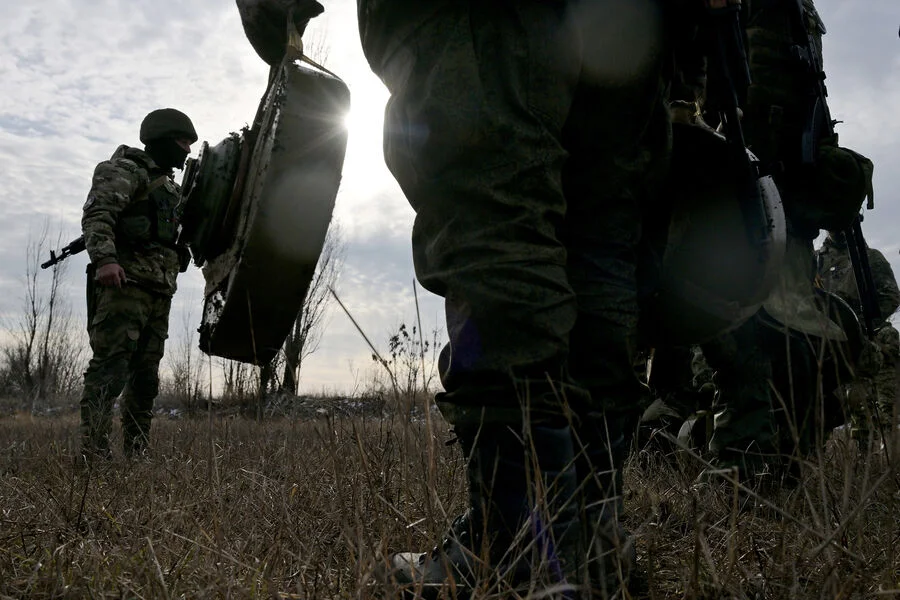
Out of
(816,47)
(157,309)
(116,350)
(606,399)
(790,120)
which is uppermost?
(816,47)

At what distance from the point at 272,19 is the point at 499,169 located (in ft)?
2.61

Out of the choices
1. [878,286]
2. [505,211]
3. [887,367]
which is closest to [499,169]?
[505,211]

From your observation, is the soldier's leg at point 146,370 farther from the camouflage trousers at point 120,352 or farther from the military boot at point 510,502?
the military boot at point 510,502

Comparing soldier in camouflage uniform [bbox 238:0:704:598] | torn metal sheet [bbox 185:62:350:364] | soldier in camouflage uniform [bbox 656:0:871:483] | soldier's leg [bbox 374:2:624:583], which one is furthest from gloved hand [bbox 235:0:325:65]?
soldier in camouflage uniform [bbox 656:0:871:483]

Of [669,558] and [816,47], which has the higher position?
[816,47]

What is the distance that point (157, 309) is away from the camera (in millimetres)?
4336

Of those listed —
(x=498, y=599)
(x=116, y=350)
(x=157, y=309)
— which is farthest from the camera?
(x=157, y=309)

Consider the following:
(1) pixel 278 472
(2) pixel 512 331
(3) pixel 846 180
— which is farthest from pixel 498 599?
(3) pixel 846 180

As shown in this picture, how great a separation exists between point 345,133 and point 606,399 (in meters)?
0.80

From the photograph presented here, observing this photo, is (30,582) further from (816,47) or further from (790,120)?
(816,47)

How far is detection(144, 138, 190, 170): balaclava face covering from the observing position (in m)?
4.58

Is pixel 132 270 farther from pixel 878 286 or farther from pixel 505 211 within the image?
pixel 878 286

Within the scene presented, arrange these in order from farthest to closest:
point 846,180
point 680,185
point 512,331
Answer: point 846,180
point 680,185
point 512,331

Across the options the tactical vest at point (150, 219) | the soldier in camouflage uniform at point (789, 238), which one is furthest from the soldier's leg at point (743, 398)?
the tactical vest at point (150, 219)
